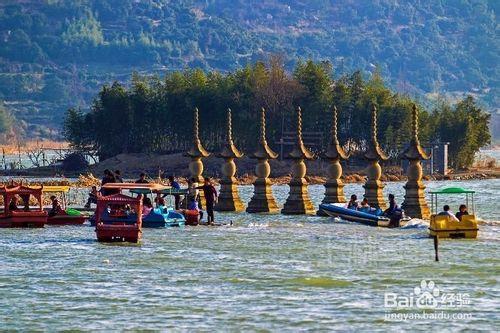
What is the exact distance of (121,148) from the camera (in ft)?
434

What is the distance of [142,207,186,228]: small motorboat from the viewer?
176ft

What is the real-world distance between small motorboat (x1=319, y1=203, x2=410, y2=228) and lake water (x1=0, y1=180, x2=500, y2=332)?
1.44ft

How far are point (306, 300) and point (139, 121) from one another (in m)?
96.5

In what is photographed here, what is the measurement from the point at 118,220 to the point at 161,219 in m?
5.45

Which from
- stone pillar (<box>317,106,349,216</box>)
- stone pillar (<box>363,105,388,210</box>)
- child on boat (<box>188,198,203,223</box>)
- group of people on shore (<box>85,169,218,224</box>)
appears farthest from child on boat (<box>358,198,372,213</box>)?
child on boat (<box>188,198,203,223</box>)

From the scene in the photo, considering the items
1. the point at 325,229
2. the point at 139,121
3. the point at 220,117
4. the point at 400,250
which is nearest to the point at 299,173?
the point at 325,229

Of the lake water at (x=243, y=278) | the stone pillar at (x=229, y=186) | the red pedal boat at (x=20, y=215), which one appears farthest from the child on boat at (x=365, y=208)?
the red pedal boat at (x=20, y=215)

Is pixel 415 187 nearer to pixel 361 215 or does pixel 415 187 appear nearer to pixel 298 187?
pixel 361 215

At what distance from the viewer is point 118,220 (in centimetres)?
4847

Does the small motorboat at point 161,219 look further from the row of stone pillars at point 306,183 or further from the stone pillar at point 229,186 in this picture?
the stone pillar at point 229,186

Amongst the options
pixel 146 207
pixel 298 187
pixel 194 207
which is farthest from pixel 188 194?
pixel 146 207

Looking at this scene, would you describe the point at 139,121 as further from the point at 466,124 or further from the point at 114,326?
the point at 114,326

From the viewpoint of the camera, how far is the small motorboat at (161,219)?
53.7 meters

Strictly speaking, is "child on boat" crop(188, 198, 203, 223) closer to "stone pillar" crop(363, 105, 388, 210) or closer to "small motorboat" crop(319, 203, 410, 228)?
"small motorboat" crop(319, 203, 410, 228)
